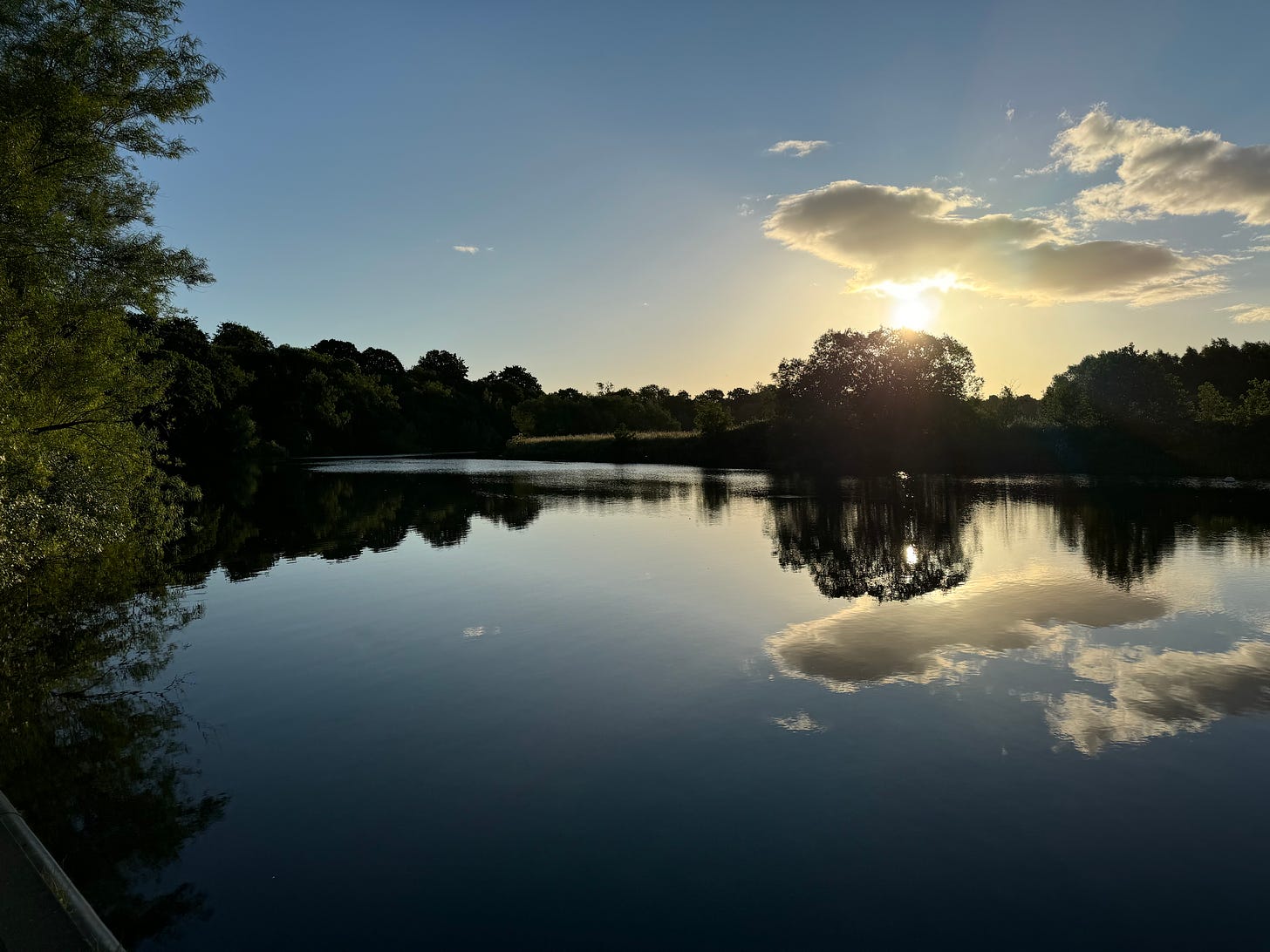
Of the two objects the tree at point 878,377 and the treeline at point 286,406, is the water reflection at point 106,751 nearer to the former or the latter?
the treeline at point 286,406

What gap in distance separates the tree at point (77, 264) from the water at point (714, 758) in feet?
16.5

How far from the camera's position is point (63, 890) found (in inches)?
248

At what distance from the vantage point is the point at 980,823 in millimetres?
9055

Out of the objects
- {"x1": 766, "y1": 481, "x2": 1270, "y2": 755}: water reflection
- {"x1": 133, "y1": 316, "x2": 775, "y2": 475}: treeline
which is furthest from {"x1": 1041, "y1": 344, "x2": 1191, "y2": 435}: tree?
{"x1": 766, "y1": 481, "x2": 1270, "y2": 755}: water reflection

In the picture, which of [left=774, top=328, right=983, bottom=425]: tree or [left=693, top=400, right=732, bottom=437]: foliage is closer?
[left=774, top=328, right=983, bottom=425]: tree

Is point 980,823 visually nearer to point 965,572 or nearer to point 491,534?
point 965,572

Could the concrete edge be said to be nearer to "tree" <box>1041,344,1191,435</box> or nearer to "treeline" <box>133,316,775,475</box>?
"treeline" <box>133,316,775,475</box>

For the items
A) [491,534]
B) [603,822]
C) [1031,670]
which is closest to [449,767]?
[603,822]

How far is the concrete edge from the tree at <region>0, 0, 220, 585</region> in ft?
52.9

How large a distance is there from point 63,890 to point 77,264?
2375 cm

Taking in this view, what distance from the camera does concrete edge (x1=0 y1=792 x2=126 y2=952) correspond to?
5875 millimetres

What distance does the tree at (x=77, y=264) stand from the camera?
806 inches

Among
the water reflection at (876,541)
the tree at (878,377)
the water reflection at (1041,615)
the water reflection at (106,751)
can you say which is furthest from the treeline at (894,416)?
the water reflection at (106,751)

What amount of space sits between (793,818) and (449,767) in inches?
193
